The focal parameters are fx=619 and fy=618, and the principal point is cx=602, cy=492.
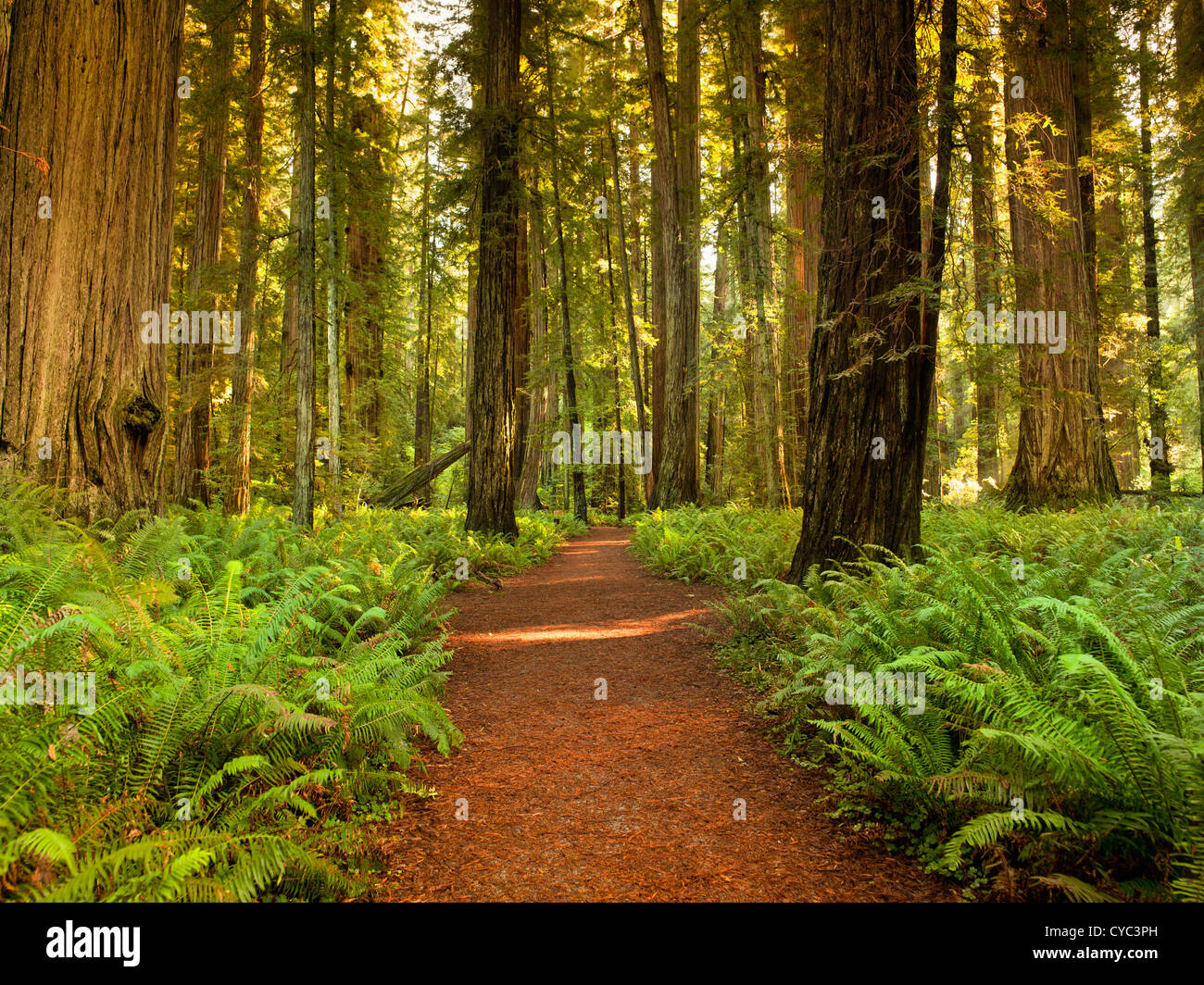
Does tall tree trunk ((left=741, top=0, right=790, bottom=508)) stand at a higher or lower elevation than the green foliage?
higher

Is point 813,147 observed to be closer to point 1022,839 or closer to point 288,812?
point 1022,839

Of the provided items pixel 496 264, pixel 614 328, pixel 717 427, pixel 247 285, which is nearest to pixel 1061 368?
pixel 496 264

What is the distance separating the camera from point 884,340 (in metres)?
5.41

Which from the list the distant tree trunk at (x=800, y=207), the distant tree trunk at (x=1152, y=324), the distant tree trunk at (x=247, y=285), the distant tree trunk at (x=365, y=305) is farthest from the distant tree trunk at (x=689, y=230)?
the distant tree trunk at (x=1152, y=324)

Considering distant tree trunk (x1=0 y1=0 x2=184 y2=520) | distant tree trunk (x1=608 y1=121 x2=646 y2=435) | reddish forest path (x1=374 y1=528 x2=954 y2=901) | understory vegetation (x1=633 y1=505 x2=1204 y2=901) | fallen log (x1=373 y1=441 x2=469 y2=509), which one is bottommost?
reddish forest path (x1=374 y1=528 x2=954 y2=901)

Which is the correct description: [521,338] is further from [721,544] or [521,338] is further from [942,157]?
[942,157]

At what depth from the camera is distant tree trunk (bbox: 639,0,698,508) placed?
14852 mm

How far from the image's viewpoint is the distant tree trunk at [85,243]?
4867 mm

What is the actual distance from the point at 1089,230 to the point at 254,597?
17.0 m

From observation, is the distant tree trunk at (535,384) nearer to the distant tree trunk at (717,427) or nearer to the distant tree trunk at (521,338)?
the distant tree trunk at (521,338)

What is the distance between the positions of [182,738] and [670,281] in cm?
1423

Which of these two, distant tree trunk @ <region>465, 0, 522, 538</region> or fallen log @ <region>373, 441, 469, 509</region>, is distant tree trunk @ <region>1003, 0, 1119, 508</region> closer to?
distant tree trunk @ <region>465, 0, 522, 538</region>

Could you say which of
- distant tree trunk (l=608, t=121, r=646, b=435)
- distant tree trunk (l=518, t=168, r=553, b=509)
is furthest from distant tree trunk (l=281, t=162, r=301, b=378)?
distant tree trunk (l=608, t=121, r=646, b=435)

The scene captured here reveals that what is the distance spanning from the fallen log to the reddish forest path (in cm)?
870
